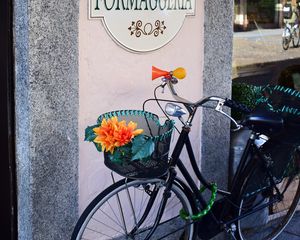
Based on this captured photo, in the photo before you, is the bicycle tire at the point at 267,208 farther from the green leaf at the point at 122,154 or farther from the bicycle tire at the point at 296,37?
the bicycle tire at the point at 296,37

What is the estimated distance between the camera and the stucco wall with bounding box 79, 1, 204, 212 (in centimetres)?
379

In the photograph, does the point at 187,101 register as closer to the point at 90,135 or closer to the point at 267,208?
the point at 90,135

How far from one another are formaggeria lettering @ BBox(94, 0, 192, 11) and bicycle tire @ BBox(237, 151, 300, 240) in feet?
3.81

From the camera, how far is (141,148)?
10.2 ft

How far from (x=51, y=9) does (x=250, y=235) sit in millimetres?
2300

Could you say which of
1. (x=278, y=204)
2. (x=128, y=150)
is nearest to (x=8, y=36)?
(x=128, y=150)

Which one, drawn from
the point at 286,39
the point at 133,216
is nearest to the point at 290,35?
the point at 286,39

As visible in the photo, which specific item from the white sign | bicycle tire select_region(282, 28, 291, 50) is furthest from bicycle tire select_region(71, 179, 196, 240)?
bicycle tire select_region(282, 28, 291, 50)

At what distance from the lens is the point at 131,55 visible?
157 inches

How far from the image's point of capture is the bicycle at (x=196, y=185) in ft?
11.5

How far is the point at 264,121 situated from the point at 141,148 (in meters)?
0.92

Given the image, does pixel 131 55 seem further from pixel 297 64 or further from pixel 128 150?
pixel 297 64

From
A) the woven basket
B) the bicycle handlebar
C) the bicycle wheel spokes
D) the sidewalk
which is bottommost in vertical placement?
the bicycle wheel spokes

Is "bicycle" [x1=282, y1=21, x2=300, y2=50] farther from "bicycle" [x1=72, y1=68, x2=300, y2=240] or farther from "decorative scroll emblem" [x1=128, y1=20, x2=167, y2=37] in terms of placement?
"decorative scroll emblem" [x1=128, y1=20, x2=167, y2=37]
